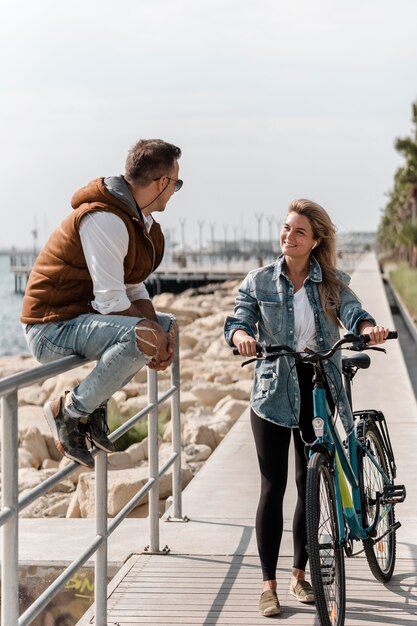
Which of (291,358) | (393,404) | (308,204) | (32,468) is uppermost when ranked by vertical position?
(308,204)

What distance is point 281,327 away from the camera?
487 centimetres

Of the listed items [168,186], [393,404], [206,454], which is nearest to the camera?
[168,186]

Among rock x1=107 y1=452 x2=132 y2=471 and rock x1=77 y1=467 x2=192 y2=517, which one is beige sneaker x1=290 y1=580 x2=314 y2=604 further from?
rock x1=107 y1=452 x2=132 y2=471

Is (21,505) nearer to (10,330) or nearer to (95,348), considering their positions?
(95,348)

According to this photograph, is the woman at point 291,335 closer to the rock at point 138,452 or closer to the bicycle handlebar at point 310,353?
the bicycle handlebar at point 310,353

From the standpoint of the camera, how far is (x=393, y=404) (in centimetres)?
1080

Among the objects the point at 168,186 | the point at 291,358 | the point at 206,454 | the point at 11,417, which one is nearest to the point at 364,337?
the point at 291,358

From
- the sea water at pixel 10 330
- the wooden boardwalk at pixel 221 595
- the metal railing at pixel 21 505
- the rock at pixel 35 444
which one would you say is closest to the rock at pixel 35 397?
the rock at pixel 35 444

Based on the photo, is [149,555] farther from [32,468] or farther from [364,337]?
[32,468]

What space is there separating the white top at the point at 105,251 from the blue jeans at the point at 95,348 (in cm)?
10

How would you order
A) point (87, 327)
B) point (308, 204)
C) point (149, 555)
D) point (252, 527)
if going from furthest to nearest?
point (252, 527), point (149, 555), point (308, 204), point (87, 327)

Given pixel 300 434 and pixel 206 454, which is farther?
pixel 206 454

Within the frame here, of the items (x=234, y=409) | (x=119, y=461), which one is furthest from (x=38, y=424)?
(x=119, y=461)

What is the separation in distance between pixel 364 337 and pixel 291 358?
1.25 feet
